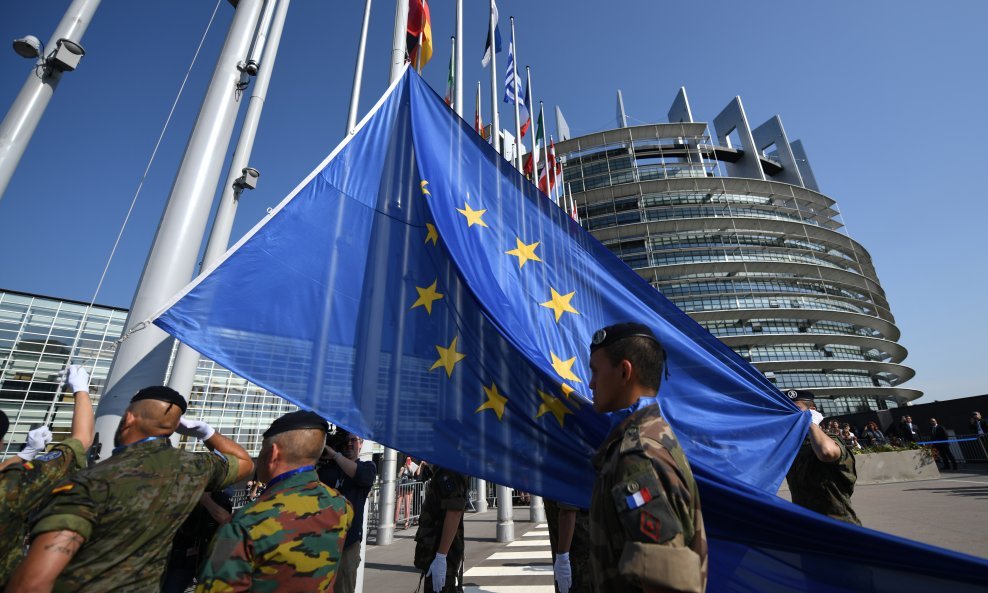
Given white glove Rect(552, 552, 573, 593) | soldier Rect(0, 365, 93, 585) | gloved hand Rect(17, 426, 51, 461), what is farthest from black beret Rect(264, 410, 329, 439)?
white glove Rect(552, 552, 573, 593)

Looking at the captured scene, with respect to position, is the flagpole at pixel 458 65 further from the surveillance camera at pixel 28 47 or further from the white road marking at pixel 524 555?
the white road marking at pixel 524 555

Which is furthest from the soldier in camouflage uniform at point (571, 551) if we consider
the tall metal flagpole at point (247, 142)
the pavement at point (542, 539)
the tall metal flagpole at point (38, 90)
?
the tall metal flagpole at point (38, 90)

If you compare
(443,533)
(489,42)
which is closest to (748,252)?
(489,42)

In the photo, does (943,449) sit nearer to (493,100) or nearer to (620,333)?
(493,100)

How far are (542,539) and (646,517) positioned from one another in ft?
26.7

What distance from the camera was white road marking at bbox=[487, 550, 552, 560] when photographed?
23.0ft

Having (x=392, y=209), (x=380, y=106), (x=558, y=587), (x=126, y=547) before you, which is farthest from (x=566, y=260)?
(x=126, y=547)

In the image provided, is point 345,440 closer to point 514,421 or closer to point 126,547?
point 514,421

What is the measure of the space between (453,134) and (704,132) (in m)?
65.6

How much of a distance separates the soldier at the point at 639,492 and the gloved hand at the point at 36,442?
9.65ft

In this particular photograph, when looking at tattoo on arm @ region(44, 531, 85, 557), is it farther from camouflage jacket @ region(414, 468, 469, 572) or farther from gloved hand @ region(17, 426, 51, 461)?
camouflage jacket @ region(414, 468, 469, 572)

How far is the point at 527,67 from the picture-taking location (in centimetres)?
1305

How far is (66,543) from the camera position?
158 centimetres

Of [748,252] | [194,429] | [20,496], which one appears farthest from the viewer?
[748,252]
